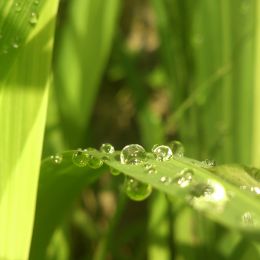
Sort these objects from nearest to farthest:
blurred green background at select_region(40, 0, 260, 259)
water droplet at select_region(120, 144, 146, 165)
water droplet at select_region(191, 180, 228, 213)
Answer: water droplet at select_region(191, 180, 228, 213) < water droplet at select_region(120, 144, 146, 165) < blurred green background at select_region(40, 0, 260, 259)

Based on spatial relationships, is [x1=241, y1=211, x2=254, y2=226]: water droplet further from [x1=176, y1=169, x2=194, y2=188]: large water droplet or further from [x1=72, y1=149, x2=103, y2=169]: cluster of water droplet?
[x1=72, y1=149, x2=103, y2=169]: cluster of water droplet

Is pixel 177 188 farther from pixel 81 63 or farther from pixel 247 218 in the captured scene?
pixel 81 63

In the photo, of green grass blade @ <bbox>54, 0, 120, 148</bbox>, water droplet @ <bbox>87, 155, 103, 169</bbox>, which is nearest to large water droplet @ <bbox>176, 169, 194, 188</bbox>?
water droplet @ <bbox>87, 155, 103, 169</bbox>

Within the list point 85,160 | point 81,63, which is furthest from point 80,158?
point 81,63

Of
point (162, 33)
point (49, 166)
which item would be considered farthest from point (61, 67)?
point (49, 166)

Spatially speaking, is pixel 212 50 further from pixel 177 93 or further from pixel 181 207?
pixel 181 207

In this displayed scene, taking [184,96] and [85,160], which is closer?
[85,160]
